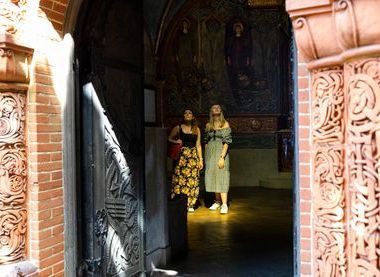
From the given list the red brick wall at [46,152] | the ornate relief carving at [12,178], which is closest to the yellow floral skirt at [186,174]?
the red brick wall at [46,152]

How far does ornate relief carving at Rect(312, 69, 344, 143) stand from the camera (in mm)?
2406

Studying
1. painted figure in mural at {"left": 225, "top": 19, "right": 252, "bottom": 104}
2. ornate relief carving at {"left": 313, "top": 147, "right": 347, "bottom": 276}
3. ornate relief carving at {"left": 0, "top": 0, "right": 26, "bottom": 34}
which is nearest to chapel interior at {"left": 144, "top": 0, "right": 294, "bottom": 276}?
painted figure in mural at {"left": 225, "top": 19, "right": 252, "bottom": 104}

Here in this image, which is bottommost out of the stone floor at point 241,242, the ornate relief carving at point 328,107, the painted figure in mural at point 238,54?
the stone floor at point 241,242

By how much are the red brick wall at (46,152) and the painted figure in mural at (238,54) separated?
1137 cm

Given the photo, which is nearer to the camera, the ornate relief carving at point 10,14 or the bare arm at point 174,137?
the ornate relief carving at point 10,14

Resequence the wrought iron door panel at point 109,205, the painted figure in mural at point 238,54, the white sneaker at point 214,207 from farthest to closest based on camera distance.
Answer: the painted figure in mural at point 238,54, the white sneaker at point 214,207, the wrought iron door panel at point 109,205

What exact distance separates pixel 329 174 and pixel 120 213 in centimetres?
290

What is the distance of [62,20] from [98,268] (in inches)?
88.3

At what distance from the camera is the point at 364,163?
2.24 metres

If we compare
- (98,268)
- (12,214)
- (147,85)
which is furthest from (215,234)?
(12,214)

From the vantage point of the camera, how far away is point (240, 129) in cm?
1509

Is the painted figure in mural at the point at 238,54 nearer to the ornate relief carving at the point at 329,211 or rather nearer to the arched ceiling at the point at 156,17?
the arched ceiling at the point at 156,17

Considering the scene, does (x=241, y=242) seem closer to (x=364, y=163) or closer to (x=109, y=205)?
(x=109, y=205)

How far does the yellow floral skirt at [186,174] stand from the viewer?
735 centimetres
